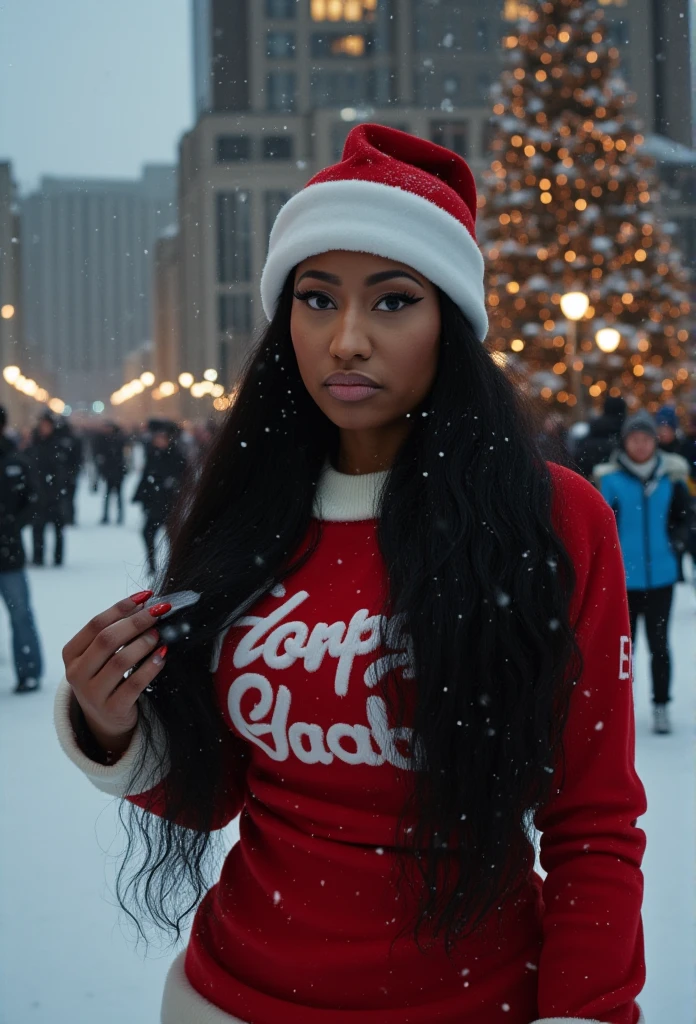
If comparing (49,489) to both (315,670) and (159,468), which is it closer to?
(159,468)

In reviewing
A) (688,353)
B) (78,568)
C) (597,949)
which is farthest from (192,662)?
(688,353)

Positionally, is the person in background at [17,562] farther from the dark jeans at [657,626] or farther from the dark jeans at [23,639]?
the dark jeans at [657,626]

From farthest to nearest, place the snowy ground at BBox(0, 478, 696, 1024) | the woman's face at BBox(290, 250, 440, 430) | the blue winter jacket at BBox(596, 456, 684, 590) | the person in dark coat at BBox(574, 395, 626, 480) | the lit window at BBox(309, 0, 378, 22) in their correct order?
the lit window at BBox(309, 0, 378, 22) → the person in dark coat at BBox(574, 395, 626, 480) → the blue winter jacket at BBox(596, 456, 684, 590) → the snowy ground at BBox(0, 478, 696, 1024) → the woman's face at BBox(290, 250, 440, 430)

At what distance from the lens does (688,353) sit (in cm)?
1606

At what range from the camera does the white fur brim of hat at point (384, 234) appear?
1407mm

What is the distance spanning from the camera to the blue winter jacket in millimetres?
5773

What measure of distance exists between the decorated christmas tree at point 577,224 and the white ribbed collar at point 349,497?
47.7ft

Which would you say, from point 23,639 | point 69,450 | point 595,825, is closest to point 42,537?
point 69,450

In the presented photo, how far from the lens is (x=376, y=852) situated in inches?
49.3

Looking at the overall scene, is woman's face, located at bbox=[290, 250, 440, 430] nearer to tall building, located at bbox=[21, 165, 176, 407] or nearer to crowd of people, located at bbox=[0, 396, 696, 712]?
crowd of people, located at bbox=[0, 396, 696, 712]

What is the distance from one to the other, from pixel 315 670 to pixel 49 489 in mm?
11651

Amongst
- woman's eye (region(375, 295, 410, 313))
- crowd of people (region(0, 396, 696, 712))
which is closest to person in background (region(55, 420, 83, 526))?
crowd of people (region(0, 396, 696, 712))

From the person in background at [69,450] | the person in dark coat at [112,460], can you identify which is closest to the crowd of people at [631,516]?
the person in background at [69,450]

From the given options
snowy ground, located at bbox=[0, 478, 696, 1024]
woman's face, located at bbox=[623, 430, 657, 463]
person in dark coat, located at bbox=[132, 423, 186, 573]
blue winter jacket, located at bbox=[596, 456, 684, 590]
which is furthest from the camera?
person in dark coat, located at bbox=[132, 423, 186, 573]
